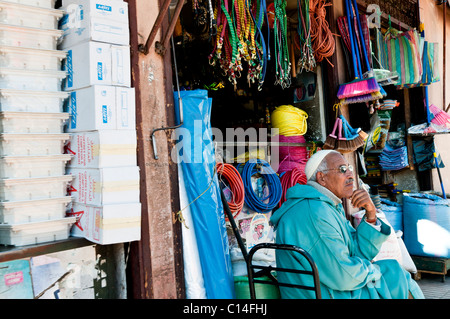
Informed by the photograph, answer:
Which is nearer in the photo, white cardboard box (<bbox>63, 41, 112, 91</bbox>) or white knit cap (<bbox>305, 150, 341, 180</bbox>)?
white cardboard box (<bbox>63, 41, 112, 91</bbox>)

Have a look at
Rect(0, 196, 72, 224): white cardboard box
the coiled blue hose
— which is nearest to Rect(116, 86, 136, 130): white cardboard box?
Rect(0, 196, 72, 224): white cardboard box

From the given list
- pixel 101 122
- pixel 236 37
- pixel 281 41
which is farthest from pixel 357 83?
pixel 101 122

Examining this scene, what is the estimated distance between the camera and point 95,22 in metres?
2.88

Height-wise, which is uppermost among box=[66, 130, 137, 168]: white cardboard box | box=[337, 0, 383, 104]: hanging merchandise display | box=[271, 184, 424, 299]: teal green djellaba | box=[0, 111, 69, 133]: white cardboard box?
box=[337, 0, 383, 104]: hanging merchandise display

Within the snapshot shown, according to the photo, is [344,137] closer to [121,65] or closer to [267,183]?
[267,183]

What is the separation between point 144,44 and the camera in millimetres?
3182

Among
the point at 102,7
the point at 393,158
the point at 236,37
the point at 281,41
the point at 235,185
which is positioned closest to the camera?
the point at 102,7

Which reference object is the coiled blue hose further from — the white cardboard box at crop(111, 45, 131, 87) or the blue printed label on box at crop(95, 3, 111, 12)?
the blue printed label on box at crop(95, 3, 111, 12)

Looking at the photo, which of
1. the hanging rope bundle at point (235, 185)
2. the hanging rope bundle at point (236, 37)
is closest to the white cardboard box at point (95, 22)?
the hanging rope bundle at point (236, 37)

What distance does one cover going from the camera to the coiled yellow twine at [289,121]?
4953 millimetres

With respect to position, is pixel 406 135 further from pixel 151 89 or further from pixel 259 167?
pixel 151 89

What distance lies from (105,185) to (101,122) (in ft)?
1.34

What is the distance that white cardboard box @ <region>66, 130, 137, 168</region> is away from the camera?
282cm

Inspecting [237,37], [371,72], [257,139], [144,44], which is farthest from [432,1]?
[144,44]
